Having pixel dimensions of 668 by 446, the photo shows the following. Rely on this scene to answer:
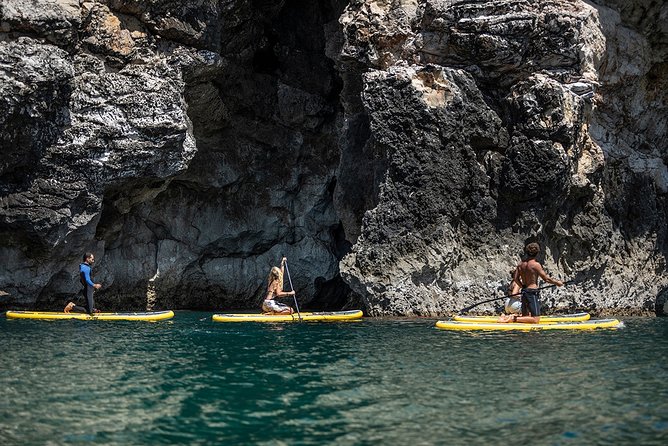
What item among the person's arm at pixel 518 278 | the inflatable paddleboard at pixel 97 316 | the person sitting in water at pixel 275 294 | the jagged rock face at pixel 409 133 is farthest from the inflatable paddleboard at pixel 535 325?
the inflatable paddleboard at pixel 97 316

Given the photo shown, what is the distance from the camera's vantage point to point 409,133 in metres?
20.5

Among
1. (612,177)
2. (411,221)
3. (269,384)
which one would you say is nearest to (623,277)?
(612,177)

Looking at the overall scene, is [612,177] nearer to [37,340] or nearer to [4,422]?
[37,340]

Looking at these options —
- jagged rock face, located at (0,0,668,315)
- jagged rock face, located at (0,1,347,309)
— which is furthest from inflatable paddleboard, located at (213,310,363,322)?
jagged rock face, located at (0,1,347,309)

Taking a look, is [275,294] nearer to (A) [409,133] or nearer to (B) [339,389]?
(A) [409,133]

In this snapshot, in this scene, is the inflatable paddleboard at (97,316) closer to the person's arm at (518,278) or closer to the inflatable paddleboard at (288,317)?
the inflatable paddleboard at (288,317)

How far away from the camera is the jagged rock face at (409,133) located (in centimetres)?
2006

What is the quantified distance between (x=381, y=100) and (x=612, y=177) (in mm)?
6730

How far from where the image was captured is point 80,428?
26.2 feet

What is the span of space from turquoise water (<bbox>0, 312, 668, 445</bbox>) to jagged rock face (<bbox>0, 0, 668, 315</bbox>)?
17.4 feet

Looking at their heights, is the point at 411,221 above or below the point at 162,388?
above

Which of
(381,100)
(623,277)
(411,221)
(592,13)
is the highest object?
(592,13)

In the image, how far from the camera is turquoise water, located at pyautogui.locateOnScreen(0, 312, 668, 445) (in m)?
7.82

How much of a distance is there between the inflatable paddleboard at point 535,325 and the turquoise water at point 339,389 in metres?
0.42
